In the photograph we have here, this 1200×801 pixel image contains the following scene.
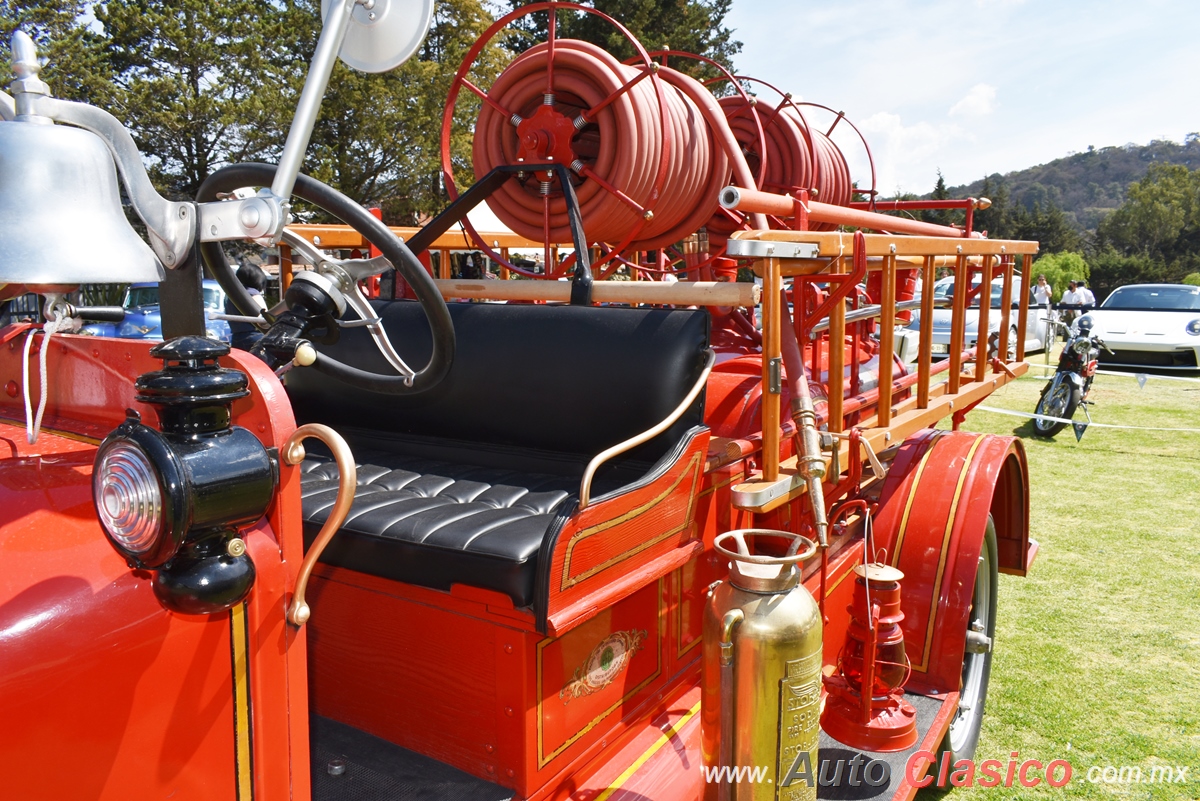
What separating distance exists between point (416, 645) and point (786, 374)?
105cm

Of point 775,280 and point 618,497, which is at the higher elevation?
point 775,280

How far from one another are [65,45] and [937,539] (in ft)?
67.0

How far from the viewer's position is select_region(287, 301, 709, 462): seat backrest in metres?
2.12

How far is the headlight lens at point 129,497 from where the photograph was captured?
90cm

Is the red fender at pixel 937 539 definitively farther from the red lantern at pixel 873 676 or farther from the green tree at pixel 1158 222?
the green tree at pixel 1158 222

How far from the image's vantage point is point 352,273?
55.9 inches

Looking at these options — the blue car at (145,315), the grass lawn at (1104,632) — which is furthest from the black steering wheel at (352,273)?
the blue car at (145,315)

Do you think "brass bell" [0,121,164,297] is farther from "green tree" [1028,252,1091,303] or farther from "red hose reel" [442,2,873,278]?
"green tree" [1028,252,1091,303]

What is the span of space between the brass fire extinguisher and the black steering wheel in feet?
2.29

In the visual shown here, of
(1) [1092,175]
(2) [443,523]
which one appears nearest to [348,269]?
(2) [443,523]

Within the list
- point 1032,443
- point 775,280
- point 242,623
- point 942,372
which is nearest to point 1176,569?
point 942,372

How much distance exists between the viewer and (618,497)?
5.29 feet

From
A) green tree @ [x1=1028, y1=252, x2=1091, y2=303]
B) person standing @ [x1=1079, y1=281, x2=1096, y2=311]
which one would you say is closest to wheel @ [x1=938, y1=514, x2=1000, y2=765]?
person standing @ [x1=1079, y1=281, x2=1096, y2=311]

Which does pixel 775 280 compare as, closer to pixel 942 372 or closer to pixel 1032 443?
pixel 942 372
